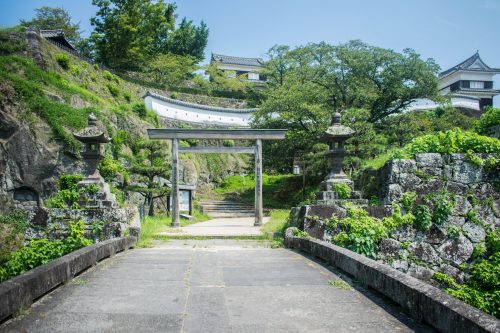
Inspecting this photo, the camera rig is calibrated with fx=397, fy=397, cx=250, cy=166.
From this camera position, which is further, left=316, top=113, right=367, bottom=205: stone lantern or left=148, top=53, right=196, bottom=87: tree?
left=148, top=53, right=196, bottom=87: tree

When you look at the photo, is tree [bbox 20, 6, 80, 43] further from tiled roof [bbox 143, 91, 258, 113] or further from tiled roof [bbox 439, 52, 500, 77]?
tiled roof [bbox 439, 52, 500, 77]

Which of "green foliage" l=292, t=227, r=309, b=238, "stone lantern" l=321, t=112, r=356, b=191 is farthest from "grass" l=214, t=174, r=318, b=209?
"green foliage" l=292, t=227, r=309, b=238

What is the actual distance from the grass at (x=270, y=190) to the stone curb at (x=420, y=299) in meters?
19.2

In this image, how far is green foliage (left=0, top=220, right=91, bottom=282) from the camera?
9.00 meters

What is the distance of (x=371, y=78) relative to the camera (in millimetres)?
26812

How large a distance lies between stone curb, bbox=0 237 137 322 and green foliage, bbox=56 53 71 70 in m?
21.8

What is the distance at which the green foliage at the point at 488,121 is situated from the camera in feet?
38.6

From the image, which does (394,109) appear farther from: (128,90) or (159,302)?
(159,302)

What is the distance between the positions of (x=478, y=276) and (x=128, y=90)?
3057 cm

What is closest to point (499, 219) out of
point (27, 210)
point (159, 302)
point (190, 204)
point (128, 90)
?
point (159, 302)

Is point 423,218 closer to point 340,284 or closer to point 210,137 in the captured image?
point 340,284

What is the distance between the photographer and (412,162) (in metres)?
9.48

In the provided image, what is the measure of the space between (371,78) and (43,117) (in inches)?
790

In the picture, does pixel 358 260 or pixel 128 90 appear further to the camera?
pixel 128 90
